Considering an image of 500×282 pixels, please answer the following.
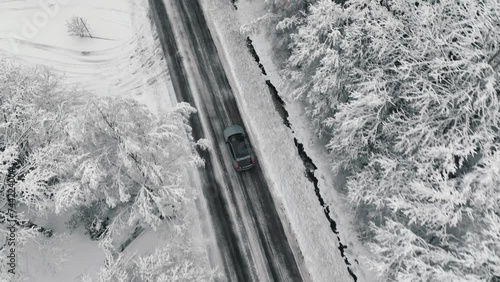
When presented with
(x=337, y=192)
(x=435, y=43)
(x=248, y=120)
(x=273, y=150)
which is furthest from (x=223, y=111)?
(x=435, y=43)

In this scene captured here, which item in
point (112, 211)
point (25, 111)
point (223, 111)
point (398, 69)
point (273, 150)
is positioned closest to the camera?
point (398, 69)

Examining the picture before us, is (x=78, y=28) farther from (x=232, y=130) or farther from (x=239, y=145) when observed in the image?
(x=239, y=145)

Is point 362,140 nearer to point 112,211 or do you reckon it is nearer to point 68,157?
point 68,157

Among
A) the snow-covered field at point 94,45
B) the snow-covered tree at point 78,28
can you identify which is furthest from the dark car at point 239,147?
the snow-covered tree at point 78,28

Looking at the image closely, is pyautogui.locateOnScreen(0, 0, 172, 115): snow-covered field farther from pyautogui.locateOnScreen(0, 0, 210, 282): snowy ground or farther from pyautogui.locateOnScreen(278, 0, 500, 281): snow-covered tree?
pyautogui.locateOnScreen(278, 0, 500, 281): snow-covered tree

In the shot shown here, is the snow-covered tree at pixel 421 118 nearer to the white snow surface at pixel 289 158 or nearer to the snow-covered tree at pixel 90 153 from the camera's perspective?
the white snow surface at pixel 289 158

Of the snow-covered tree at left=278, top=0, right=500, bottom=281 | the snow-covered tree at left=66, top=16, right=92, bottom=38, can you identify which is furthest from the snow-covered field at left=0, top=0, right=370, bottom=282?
the snow-covered tree at left=278, top=0, right=500, bottom=281

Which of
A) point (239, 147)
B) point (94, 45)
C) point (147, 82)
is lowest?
point (239, 147)

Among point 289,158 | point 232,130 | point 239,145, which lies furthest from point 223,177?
point 289,158
